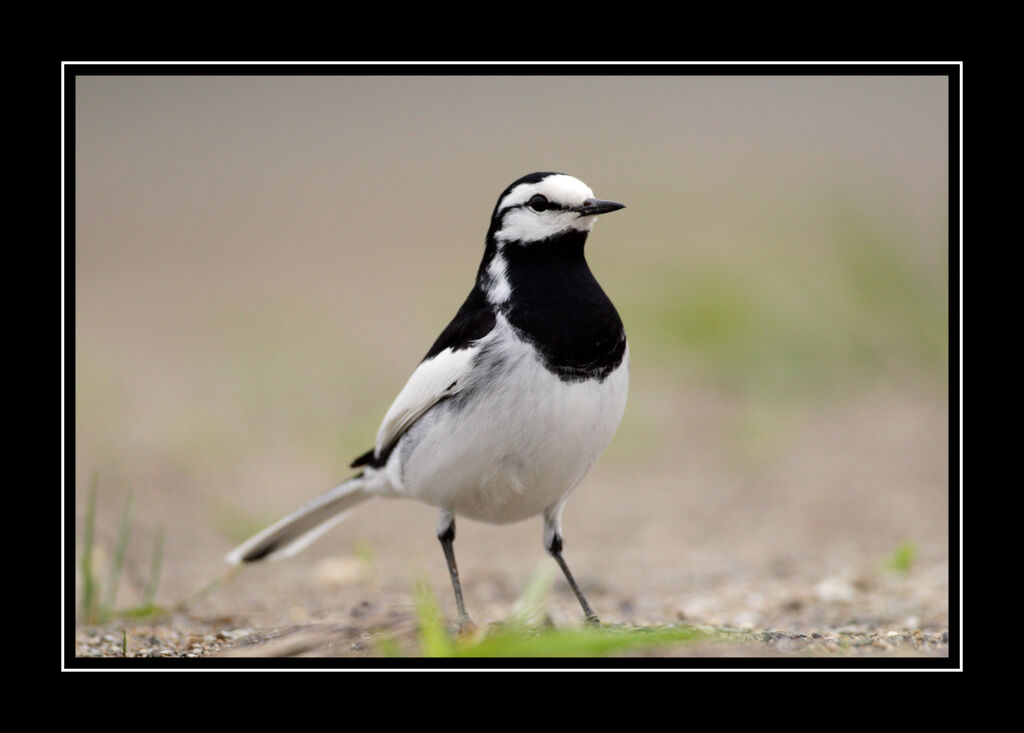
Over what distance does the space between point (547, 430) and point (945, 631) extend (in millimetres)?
1898

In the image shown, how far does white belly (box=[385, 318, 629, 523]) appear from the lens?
14.0 ft

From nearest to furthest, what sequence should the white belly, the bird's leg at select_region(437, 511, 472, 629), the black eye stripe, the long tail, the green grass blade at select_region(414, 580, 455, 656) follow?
the green grass blade at select_region(414, 580, 455, 656) → the white belly → the black eye stripe → the bird's leg at select_region(437, 511, 472, 629) → the long tail

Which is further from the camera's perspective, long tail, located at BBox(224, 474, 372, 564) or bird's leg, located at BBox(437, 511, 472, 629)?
long tail, located at BBox(224, 474, 372, 564)

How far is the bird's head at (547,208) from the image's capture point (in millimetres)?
4488

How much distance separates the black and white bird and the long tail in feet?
2.72

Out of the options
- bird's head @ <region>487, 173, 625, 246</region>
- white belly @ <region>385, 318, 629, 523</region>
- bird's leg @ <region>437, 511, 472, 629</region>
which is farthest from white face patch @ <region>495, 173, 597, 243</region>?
bird's leg @ <region>437, 511, 472, 629</region>

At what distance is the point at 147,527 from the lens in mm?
7457

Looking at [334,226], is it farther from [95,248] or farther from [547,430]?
[547,430]

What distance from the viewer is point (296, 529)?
5703mm

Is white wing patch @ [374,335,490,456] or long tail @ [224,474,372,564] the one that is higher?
white wing patch @ [374,335,490,456]

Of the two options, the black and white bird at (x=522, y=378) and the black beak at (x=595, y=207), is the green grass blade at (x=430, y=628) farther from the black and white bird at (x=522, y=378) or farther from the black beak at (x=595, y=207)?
the black beak at (x=595, y=207)

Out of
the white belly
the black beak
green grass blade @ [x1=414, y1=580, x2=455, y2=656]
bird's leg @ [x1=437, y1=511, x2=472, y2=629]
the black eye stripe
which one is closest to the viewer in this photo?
green grass blade @ [x1=414, y1=580, x2=455, y2=656]

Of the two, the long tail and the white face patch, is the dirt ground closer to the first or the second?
the long tail
